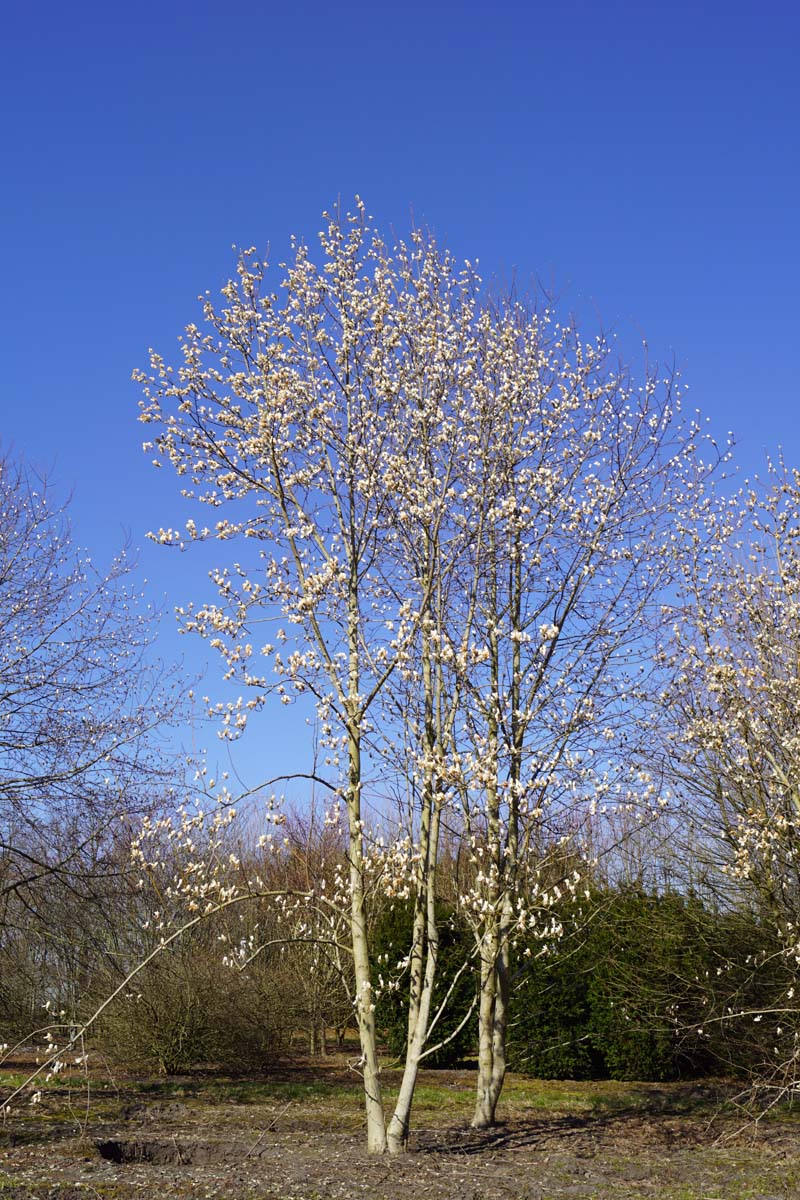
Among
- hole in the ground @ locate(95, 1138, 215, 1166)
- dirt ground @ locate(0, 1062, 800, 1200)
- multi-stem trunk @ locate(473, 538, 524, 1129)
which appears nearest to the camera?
dirt ground @ locate(0, 1062, 800, 1200)

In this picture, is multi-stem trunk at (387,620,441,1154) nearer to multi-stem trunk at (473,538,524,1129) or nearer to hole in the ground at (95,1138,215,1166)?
multi-stem trunk at (473,538,524,1129)

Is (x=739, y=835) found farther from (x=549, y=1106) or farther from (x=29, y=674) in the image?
(x=29, y=674)

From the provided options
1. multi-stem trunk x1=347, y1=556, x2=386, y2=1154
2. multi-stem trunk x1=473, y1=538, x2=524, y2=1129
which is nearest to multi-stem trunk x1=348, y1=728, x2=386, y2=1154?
multi-stem trunk x1=347, y1=556, x2=386, y2=1154

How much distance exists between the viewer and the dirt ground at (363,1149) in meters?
6.46

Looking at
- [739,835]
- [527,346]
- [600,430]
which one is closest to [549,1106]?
[739,835]

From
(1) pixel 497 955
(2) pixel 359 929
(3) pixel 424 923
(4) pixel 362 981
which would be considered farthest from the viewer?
(1) pixel 497 955

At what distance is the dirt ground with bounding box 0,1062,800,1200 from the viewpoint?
21.2ft

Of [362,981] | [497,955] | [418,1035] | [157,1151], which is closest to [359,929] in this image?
[362,981]

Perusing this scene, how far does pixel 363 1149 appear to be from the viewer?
7895mm

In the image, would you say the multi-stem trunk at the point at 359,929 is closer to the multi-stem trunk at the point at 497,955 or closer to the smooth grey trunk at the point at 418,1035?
the smooth grey trunk at the point at 418,1035

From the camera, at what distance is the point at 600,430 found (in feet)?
33.6

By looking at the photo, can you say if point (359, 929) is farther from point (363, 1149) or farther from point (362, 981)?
point (363, 1149)

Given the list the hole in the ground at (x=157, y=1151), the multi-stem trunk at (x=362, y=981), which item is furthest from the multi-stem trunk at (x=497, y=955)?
the hole in the ground at (x=157, y=1151)

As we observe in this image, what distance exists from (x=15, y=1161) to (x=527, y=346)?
8.33 m
